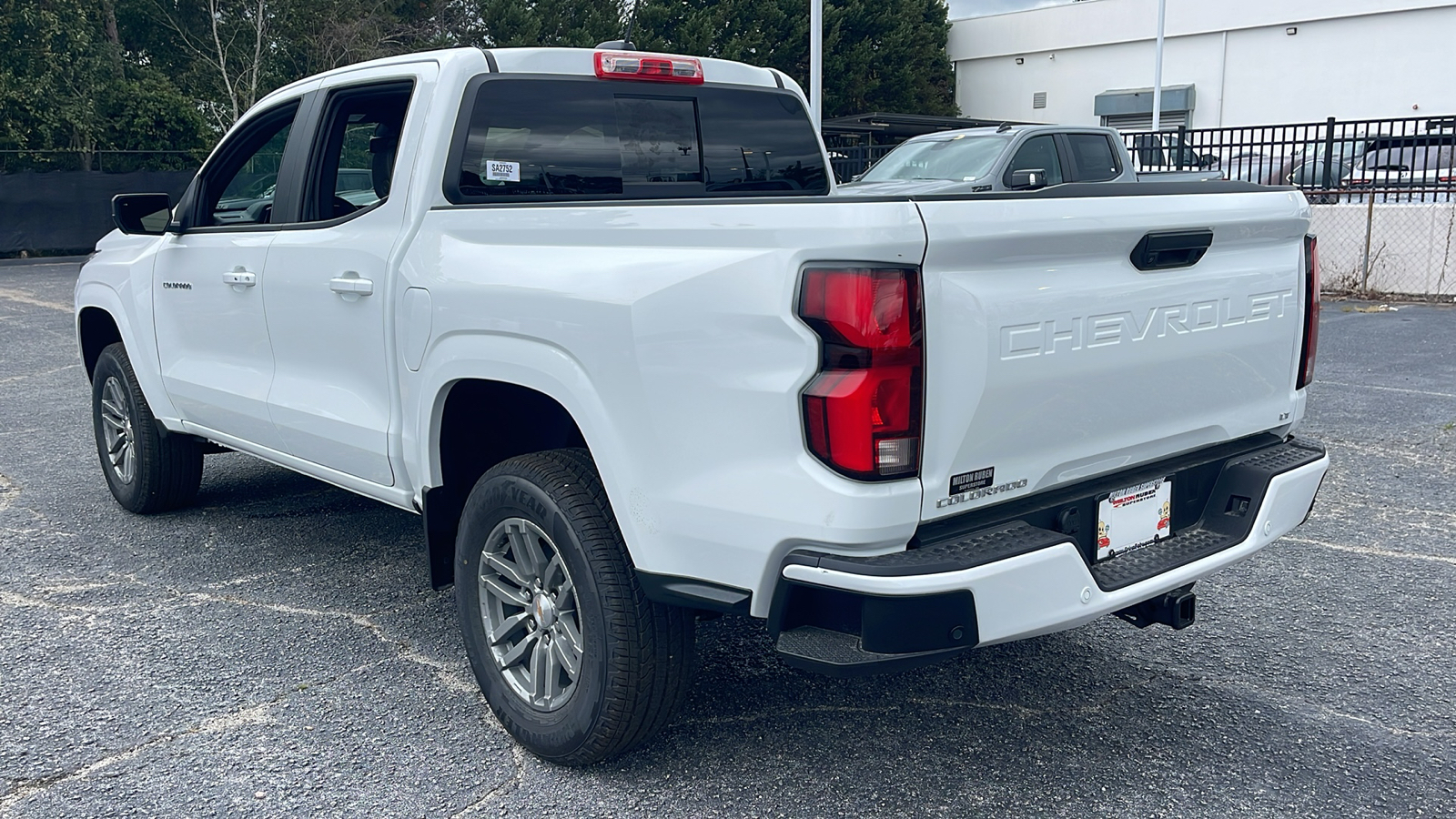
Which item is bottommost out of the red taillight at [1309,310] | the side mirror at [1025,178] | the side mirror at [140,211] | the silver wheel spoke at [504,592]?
the silver wheel spoke at [504,592]

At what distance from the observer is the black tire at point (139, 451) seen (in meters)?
5.40

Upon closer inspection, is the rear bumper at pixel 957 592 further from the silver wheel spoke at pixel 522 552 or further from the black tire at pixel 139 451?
the black tire at pixel 139 451

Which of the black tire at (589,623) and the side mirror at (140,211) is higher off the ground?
the side mirror at (140,211)

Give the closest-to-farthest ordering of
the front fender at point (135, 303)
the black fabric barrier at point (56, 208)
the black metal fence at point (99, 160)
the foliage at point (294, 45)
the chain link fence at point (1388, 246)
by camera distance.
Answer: the front fender at point (135, 303) < the chain link fence at point (1388, 246) < the black fabric barrier at point (56, 208) < the black metal fence at point (99, 160) < the foliage at point (294, 45)

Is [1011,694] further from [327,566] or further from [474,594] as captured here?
[327,566]

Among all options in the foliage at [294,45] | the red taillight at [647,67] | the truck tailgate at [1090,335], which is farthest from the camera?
the foliage at [294,45]

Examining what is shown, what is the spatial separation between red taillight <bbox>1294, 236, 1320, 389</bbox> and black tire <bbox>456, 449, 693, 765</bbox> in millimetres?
1970

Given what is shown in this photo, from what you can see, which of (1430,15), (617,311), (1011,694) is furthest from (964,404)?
(1430,15)

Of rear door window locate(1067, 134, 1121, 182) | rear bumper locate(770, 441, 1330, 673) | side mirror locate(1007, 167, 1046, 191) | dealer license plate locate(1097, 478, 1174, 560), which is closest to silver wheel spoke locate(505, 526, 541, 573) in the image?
rear bumper locate(770, 441, 1330, 673)

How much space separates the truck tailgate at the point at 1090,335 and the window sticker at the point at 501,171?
67.1 inches

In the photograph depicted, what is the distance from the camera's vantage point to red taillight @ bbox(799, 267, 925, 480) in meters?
2.46

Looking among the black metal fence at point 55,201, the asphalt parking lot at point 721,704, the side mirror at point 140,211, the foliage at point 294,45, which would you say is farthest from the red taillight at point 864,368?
the foliage at point 294,45

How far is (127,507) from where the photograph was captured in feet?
18.5

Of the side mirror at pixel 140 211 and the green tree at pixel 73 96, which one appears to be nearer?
the side mirror at pixel 140 211
